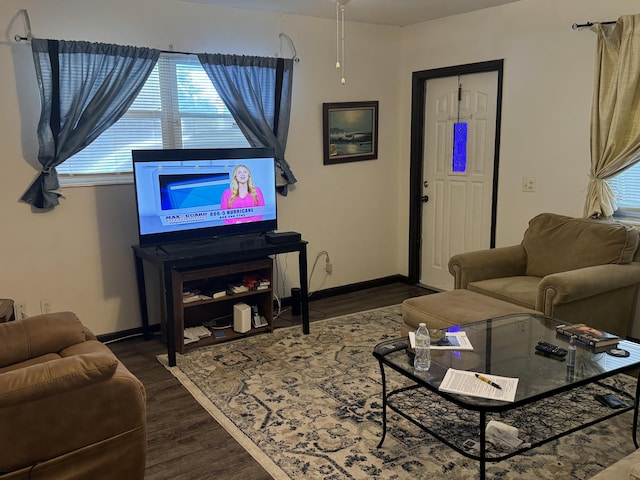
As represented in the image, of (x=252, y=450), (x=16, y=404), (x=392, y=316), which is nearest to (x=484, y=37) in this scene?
(x=392, y=316)

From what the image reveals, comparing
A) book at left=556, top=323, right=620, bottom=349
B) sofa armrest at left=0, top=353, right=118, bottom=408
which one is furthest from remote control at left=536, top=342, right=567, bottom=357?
sofa armrest at left=0, top=353, right=118, bottom=408

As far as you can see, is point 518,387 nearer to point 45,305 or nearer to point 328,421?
point 328,421

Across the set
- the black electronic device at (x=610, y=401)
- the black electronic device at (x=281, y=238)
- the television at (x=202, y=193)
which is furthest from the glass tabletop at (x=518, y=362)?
the television at (x=202, y=193)

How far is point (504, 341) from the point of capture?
272 cm

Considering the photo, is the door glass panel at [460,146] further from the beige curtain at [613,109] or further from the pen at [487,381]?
the pen at [487,381]

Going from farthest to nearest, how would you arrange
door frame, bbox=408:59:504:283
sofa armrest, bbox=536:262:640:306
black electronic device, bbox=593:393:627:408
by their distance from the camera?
1. door frame, bbox=408:59:504:283
2. sofa armrest, bbox=536:262:640:306
3. black electronic device, bbox=593:393:627:408

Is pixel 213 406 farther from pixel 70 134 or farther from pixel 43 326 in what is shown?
pixel 70 134

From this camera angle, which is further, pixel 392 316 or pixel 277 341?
pixel 392 316

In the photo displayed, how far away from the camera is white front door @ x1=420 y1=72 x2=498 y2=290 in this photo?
4.68m

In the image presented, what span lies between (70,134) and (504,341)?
3014 millimetres

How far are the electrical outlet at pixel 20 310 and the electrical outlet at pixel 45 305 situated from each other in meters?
0.10

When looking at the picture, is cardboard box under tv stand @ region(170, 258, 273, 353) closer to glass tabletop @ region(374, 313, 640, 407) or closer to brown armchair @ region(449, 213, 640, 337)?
brown armchair @ region(449, 213, 640, 337)

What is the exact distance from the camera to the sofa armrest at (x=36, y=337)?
250 centimetres

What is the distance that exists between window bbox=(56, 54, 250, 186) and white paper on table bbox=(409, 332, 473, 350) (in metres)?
2.47
